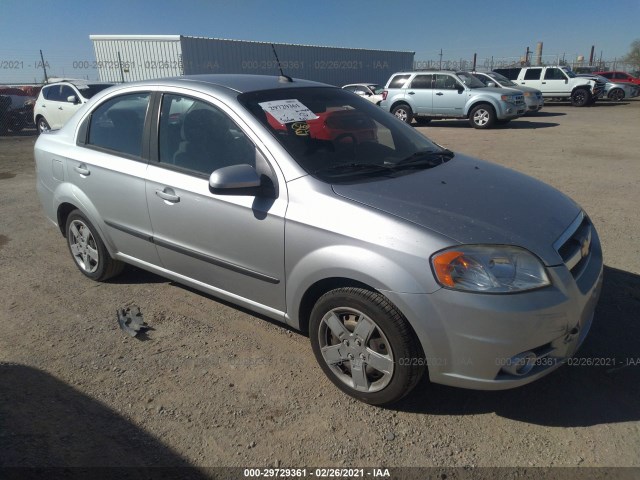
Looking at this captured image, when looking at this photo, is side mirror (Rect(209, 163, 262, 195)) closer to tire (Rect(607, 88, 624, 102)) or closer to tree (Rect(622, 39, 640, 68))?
tire (Rect(607, 88, 624, 102))

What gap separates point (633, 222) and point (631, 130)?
10358 mm

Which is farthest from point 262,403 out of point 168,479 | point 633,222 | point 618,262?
point 633,222

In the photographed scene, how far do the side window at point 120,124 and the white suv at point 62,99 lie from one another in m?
8.87

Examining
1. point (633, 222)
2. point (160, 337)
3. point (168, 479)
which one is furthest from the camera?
point (633, 222)

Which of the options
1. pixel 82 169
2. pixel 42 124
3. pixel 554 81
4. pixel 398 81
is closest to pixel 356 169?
pixel 82 169

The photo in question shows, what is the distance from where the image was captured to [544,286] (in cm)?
225

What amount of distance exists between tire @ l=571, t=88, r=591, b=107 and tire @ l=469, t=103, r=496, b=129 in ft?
32.3

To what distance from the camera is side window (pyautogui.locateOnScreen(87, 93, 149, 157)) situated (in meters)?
3.53

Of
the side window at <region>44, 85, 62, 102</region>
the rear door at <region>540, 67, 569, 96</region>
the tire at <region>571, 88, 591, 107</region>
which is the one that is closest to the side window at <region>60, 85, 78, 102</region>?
the side window at <region>44, 85, 62, 102</region>

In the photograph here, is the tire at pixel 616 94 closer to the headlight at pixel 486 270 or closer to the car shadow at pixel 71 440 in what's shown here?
the headlight at pixel 486 270

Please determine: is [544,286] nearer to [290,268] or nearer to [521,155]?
[290,268]

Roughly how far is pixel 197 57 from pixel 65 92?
10.5 m

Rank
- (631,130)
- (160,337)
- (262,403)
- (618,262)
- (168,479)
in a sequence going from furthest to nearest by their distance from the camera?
Answer: (631,130) < (618,262) < (160,337) < (262,403) < (168,479)

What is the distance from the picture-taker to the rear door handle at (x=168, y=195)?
10.3ft
